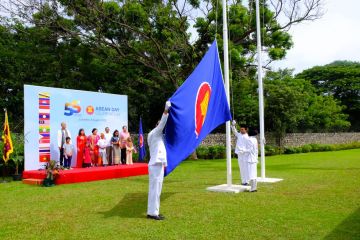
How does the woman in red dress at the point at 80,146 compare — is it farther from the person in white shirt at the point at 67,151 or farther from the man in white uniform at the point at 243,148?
the man in white uniform at the point at 243,148

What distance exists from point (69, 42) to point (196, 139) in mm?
18150

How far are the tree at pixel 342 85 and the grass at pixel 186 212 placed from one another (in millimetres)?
40110

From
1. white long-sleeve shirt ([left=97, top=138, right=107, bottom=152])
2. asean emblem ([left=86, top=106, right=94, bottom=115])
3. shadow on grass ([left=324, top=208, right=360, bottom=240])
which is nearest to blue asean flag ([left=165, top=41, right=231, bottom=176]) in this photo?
shadow on grass ([left=324, top=208, right=360, bottom=240])

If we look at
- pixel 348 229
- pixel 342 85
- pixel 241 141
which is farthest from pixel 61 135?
pixel 342 85

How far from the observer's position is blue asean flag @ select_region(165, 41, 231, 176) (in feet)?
26.3

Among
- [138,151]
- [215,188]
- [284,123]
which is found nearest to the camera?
[215,188]

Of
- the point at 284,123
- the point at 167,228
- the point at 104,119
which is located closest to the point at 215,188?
the point at 167,228

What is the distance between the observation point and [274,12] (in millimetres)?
22203

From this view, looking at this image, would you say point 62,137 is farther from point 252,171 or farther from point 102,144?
point 252,171

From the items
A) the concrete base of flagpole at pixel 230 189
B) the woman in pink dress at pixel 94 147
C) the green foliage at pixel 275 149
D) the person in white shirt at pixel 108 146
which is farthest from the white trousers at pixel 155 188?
the green foliage at pixel 275 149

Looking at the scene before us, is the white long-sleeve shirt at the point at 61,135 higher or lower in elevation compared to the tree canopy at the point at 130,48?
lower

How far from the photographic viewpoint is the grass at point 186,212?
613cm

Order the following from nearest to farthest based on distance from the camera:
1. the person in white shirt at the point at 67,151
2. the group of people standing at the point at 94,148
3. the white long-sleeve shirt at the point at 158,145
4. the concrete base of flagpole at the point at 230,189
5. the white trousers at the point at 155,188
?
the white trousers at the point at 155,188 < the white long-sleeve shirt at the point at 158,145 < the concrete base of flagpole at the point at 230,189 < the person in white shirt at the point at 67,151 < the group of people standing at the point at 94,148

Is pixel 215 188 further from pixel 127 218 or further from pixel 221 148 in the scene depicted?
pixel 221 148
